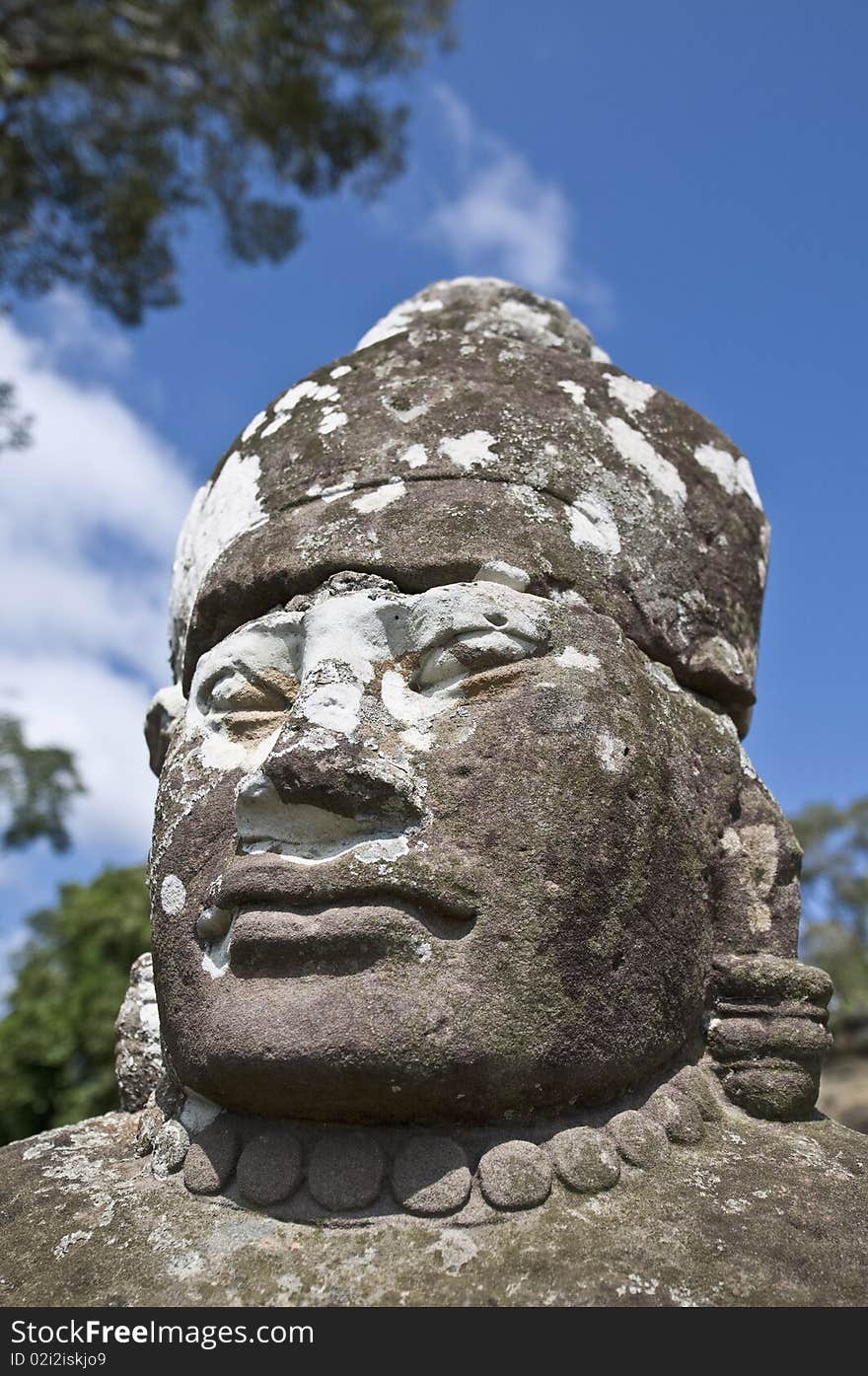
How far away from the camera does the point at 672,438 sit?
10.7 ft

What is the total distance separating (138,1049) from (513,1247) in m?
1.34

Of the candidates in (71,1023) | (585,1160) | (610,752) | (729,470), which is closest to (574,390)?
(729,470)

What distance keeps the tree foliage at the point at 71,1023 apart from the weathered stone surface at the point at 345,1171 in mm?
8816

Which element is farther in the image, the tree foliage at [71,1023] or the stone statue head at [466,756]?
the tree foliage at [71,1023]

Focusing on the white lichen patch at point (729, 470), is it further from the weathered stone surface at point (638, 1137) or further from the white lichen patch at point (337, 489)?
the weathered stone surface at point (638, 1137)

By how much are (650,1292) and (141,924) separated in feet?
33.3

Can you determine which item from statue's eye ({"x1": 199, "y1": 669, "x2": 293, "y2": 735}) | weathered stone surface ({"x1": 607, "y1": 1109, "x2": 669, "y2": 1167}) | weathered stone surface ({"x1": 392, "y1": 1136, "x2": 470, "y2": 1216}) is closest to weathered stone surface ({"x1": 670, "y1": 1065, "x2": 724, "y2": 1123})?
weathered stone surface ({"x1": 607, "y1": 1109, "x2": 669, "y2": 1167})

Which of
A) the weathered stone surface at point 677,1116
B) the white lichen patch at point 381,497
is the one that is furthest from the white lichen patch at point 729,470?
the weathered stone surface at point 677,1116

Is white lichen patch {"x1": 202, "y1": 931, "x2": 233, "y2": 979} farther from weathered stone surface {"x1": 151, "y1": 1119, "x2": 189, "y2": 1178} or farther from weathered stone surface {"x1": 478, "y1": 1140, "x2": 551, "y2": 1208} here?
weathered stone surface {"x1": 478, "y1": 1140, "x2": 551, "y2": 1208}

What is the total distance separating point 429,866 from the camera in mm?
2215

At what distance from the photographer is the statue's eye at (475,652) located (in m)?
2.50

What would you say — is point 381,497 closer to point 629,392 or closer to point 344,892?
point 629,392

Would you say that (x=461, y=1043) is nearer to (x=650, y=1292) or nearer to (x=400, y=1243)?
(x=400, y=1243)

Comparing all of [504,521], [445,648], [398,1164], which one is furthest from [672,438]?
[398,1164]
